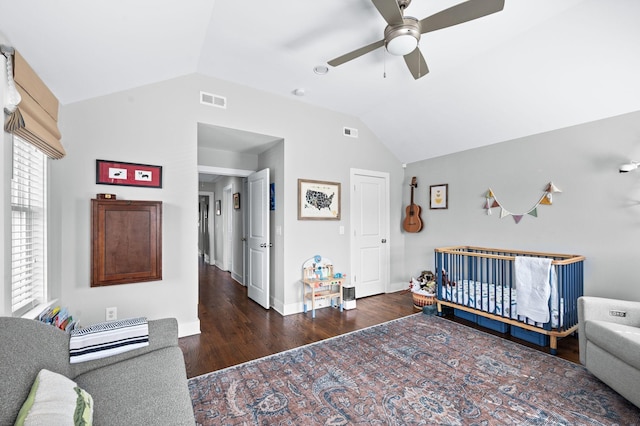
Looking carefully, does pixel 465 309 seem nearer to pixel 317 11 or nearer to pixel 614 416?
pixel 614 416

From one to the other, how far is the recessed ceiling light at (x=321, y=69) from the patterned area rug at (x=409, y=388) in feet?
9.21

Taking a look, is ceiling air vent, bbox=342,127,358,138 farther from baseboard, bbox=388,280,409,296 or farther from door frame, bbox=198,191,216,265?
door frame, bbox=198,191,216,265

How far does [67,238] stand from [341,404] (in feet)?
8.74

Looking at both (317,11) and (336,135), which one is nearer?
(317,11)

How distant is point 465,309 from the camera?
3340 millimetres

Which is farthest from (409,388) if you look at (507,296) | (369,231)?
(369,231)

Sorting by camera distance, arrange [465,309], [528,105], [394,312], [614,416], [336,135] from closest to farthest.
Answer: [614,416]
[528,105]
[465,309]
[394,312]
[336,135]

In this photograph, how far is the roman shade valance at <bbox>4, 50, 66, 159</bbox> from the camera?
5.47 feet

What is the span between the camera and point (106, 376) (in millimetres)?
1481

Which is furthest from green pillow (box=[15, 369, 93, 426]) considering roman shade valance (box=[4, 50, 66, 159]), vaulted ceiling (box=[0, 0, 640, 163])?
vaulted ceiling (box=[0, 0, 640, 163])

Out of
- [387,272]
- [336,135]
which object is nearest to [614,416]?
[387,272]

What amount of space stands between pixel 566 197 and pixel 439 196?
1571 millimetres

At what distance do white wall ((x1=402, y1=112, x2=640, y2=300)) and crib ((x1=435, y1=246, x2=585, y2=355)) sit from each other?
191mm

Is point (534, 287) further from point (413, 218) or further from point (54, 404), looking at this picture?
point (54, 404)
